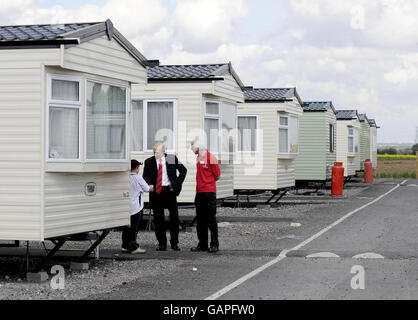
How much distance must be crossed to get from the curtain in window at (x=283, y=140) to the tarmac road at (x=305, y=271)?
276 inches

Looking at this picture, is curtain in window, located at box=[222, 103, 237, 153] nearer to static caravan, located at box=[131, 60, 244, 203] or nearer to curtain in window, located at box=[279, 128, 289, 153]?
static caravan, located at box=[131, 60, 244, 203]

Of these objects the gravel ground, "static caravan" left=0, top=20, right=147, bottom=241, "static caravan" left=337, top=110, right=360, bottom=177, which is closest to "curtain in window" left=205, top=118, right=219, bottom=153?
the gravel ground

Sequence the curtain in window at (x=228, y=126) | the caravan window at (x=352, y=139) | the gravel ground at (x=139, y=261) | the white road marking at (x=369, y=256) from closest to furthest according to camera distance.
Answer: the gravel ground at (x=139, y=261) → the white road marking at (x=369, y=256) → the curtain in window at (x=228, y=126) → the caravan window at (x=352, y=139)

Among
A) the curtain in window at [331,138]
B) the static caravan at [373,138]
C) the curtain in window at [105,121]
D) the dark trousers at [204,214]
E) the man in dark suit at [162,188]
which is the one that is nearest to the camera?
the curtain in window at [105,121]

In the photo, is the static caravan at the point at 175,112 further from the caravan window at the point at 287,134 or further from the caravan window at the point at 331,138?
the caravan window at the point at 331,138

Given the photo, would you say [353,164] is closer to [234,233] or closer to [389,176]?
[389,176]

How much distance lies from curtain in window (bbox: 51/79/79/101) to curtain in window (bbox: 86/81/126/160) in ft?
0.83

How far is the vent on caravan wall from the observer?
35.4ft

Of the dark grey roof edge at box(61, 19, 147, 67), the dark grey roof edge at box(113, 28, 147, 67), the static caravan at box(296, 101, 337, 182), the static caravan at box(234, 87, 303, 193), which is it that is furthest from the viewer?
the static caravan at box(296, 101, 337, 182)

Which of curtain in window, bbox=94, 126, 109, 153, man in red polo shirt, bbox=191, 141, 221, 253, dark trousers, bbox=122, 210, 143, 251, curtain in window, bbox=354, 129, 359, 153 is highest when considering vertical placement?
curtain in window, bbox=354, 129, 359, 153

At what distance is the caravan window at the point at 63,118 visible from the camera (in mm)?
10016

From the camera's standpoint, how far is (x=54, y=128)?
10078mm

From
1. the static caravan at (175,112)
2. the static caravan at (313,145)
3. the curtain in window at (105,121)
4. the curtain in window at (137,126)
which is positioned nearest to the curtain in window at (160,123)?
the static caravan at (175,112)
